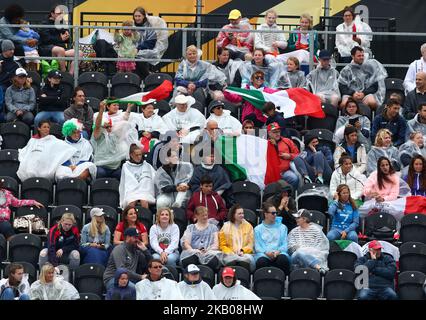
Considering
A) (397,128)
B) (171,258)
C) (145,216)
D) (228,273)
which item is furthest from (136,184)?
(397,128)

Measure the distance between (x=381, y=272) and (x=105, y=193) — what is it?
4.10 metres

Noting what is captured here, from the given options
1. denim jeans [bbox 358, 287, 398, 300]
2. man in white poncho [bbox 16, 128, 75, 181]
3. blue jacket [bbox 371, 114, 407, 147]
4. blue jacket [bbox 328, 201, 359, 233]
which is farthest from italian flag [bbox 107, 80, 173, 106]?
denim jeans [bbox 358, 287, 398, 300]

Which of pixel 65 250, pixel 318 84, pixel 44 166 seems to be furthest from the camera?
pixel 318 84

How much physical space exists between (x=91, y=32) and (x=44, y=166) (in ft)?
16.8

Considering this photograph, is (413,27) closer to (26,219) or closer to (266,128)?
(266,128)

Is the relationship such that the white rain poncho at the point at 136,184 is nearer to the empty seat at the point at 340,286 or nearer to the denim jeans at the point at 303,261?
the denim jeans at the point at 303,261

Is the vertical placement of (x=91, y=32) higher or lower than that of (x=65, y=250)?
higher

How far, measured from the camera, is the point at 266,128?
91.8 ft

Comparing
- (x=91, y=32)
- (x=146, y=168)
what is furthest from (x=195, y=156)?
(x=91, y=32)

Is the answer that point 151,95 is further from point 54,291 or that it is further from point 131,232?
point 54,291

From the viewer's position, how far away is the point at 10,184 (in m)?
26.8

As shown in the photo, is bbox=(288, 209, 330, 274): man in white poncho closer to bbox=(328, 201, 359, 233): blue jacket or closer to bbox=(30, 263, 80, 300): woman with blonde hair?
bbox=(328, 201, 359, 233): blue jacket

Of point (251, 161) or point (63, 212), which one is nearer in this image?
point (63, 212)

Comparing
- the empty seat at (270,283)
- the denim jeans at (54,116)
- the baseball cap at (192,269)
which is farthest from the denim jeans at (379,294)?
the denim jeans at (54,116)
